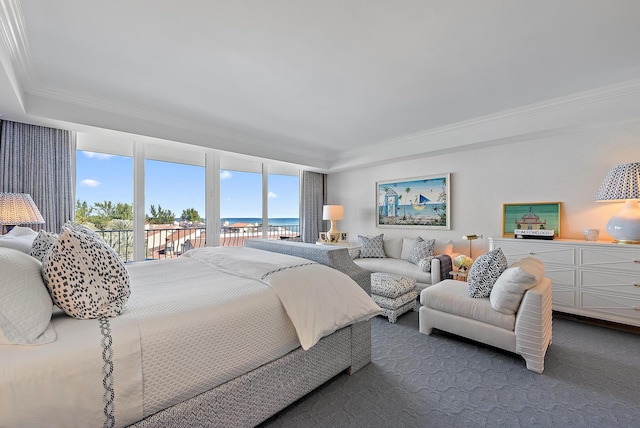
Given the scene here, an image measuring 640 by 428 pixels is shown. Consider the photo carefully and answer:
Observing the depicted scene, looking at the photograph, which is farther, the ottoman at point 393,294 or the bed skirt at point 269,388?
the ottoman at point 393,294

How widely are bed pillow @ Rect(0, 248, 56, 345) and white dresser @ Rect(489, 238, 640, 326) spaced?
424 centimetres

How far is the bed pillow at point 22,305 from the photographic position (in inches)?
36.1

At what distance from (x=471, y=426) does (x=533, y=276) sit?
1.18 metres

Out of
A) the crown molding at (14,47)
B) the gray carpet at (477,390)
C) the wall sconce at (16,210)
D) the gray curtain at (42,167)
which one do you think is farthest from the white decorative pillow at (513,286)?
the gray curtain at (42,167)

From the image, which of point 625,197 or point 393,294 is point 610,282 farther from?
point 393,294

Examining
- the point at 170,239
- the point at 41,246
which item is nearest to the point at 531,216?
the point at 41,246

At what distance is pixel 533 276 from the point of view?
2.05 m

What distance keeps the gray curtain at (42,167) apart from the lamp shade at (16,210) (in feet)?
2.36

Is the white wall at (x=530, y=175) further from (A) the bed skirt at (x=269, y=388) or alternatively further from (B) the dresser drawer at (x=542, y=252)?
(A) the bed skirt at (x=269, y=388)

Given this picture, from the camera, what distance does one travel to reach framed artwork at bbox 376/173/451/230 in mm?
4430

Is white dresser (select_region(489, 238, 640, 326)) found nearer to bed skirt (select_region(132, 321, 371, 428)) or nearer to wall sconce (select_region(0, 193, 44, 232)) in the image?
bed skirt (select_region(132, 321, 371, 428))

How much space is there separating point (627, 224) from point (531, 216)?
91cm

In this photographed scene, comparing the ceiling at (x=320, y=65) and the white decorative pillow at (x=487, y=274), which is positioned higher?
the ceiling at (x=320, y=65)

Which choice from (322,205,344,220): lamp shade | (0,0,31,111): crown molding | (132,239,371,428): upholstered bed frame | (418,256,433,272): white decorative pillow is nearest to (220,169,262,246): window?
(322,205,344,220): lamp shade
